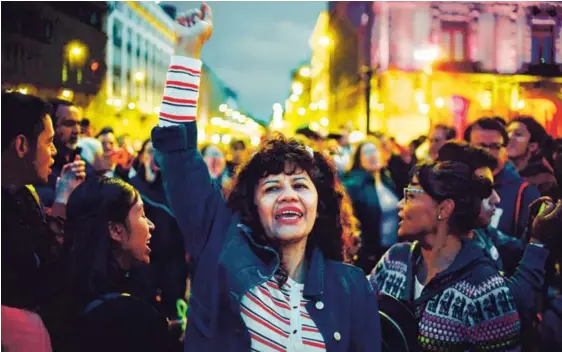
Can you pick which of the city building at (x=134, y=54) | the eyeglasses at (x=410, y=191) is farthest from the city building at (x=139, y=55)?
the eyeglasses at (x=410, y=191)

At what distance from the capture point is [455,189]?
3.12m

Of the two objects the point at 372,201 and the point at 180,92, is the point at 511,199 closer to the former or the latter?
the point at 372,201

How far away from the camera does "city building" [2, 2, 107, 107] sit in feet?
12.0

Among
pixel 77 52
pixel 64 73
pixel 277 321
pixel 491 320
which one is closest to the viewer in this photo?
pixel 277 321

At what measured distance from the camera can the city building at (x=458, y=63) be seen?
589cm

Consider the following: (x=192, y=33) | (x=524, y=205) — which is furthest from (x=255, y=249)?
(x=524, y=205)

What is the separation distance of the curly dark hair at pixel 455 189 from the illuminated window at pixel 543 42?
222 centimetres

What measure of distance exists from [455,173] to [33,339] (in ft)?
6.75

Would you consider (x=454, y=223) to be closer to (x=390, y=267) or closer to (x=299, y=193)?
(x=390, y=267)

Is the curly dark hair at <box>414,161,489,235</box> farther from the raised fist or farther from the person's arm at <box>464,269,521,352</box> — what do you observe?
the raised fist

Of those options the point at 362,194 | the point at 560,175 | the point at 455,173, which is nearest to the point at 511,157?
the point at 362,194

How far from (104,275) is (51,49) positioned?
355 centimetres

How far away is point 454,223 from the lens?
3.10 meters

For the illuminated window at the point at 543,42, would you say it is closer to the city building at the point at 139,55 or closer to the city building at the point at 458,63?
the city building at the point at 458,63
